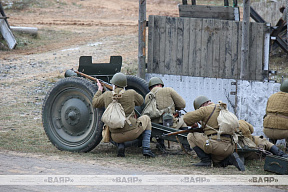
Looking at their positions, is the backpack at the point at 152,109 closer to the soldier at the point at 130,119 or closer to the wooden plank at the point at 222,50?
the soldier at the point at 130,119

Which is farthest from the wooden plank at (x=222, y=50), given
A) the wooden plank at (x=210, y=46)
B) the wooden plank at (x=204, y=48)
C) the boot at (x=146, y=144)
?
the boot at (x=146, y=144)

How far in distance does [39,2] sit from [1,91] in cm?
2050

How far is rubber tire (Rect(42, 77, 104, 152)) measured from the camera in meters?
8.32

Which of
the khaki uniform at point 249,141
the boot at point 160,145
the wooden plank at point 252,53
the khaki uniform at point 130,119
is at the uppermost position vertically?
the wooden plank at point 252,53

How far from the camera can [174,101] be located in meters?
8.88

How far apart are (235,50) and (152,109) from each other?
2472mm

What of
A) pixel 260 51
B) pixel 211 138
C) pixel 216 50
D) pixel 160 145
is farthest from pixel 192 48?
pixel 211 138

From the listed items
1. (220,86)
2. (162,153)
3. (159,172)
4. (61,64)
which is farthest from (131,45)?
(159,172)

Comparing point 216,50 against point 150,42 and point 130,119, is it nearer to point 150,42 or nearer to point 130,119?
point 150,42

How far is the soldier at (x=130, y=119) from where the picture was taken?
7.90m

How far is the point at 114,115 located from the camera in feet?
25.3

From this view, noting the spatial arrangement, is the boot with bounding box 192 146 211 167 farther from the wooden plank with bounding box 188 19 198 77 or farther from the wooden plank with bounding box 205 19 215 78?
the wooden plank with bounding box 188 19 198 77

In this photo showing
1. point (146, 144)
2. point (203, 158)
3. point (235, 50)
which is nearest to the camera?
point (203, 158)

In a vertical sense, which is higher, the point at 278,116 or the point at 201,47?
the point at 201,47
